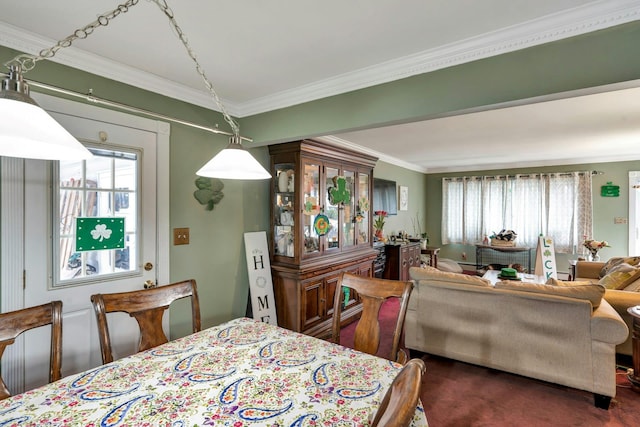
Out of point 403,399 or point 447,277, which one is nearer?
point 403,399

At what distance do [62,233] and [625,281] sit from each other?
4.74 metres

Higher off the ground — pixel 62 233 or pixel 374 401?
pixel 62 233

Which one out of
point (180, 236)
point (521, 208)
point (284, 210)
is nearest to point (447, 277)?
point (284, 210)

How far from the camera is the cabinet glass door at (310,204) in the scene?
10.8ft

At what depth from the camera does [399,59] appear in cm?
202

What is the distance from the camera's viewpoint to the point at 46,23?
5.44ft

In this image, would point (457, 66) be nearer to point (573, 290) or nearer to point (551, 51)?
point (551, 51)

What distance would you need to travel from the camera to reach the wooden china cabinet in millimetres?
3207

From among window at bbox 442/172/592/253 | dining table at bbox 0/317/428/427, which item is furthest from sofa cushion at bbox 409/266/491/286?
window at bbox 442/172/592/253

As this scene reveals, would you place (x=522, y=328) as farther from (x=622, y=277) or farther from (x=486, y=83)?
(x=486, y=83)

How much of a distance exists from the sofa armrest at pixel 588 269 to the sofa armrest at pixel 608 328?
106 inches

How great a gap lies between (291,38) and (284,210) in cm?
187

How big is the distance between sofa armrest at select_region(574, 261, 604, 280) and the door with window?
5.32 meters

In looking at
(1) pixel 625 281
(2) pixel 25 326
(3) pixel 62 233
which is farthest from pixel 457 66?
(1) pixel 625 281
